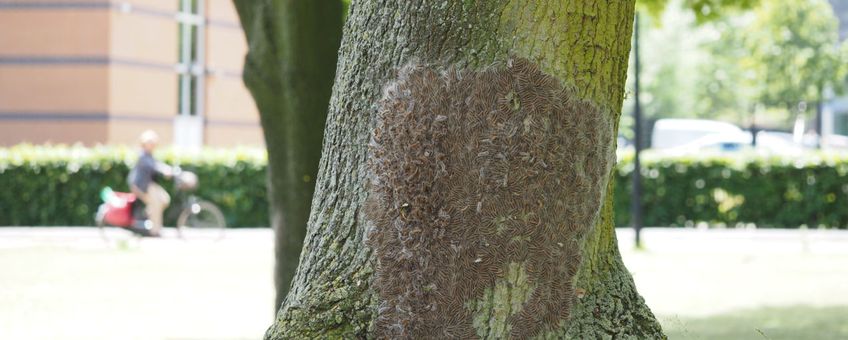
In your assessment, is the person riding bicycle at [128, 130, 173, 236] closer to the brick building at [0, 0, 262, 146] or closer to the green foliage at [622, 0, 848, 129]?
the green foliage at [622, 0, 848, 129]

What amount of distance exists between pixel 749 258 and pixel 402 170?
12.6m

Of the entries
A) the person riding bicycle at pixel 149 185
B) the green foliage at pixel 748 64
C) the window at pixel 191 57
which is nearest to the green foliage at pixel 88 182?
the person riding bicycle at pixel 149 185

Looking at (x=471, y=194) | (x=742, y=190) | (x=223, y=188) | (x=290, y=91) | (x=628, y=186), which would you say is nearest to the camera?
(x=471, y=194)

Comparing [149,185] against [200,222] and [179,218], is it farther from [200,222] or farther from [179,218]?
[200,222]

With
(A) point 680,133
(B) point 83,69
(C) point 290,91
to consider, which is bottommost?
(C) point 290,91

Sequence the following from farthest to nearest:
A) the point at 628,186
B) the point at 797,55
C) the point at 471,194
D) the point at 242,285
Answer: the point at 797,55 → the point at 628,186 → the point at 242,285 → the point at 471,194

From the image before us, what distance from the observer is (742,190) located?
67.9ft

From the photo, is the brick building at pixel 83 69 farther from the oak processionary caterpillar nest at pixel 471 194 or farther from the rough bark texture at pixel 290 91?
the oak processionary caterpillar nest at pixel 471 194

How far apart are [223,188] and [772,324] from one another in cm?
1400

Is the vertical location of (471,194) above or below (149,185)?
above

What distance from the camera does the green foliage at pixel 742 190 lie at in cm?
2038

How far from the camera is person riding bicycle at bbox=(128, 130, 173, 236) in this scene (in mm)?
18484

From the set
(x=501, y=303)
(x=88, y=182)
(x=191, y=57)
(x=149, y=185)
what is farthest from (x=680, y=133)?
(x=501, y=303)

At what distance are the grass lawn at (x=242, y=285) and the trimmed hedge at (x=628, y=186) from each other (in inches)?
60.1
